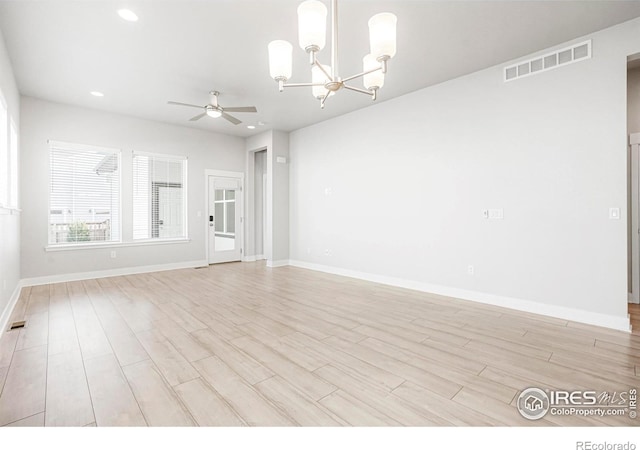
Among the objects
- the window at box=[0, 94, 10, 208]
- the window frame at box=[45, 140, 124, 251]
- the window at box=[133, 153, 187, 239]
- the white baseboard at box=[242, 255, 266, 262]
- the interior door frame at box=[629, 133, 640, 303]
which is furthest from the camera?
the white baseboard at box=[242, 255, 266, 262]

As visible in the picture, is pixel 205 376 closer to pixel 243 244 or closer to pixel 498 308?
pixel 498 308

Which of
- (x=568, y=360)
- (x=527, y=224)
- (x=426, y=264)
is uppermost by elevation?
(x=527, y=224)

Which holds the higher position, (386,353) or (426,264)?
(426,264)

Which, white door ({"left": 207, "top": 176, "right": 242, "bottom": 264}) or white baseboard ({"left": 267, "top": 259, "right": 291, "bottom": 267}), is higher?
white door ({"left": 207, "top": 176, "right": 242, "bottom": 264})

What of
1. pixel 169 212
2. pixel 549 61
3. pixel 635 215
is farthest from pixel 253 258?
pixel 635 215

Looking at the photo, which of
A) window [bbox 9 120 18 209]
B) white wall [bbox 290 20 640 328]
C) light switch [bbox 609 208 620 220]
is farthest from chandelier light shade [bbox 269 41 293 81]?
window [bbox 9 120 18 209]

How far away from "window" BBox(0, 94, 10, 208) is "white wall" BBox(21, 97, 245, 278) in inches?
61.6

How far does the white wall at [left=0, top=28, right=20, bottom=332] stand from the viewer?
10.6 feet

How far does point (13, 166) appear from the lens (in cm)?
423

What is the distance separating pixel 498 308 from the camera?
149 inches

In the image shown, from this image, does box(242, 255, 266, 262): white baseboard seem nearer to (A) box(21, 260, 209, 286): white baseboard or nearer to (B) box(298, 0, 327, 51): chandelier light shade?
(A) box(21, 260, 209, 286): white baseboard

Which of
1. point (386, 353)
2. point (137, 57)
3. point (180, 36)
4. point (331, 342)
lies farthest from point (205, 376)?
point (137, 57)

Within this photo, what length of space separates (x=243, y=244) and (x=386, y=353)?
5.79 m

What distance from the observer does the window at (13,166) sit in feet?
13.1
